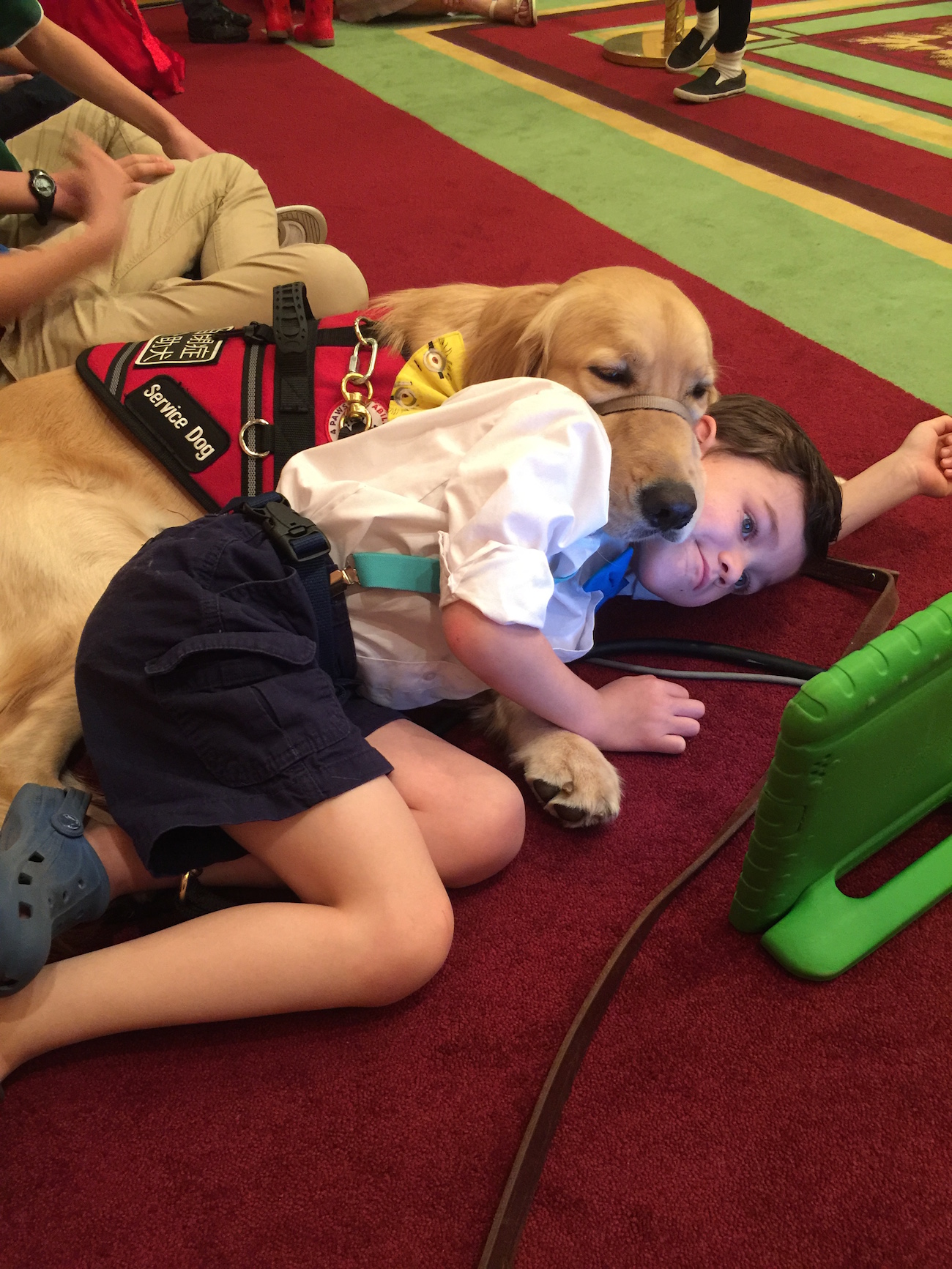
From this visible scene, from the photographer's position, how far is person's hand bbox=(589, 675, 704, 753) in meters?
1.35

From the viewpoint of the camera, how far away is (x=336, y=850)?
1.00 metres

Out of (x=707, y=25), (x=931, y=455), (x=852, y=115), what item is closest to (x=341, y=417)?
(x=931, y=455)

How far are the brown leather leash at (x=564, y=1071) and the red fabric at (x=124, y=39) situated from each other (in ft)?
12.0

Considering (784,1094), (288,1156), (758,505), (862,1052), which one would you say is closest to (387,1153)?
(288,1156)

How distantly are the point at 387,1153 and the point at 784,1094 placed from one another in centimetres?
44

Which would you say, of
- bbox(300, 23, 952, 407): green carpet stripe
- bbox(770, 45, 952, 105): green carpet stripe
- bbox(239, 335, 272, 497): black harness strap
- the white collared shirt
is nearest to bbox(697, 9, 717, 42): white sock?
bbox(770, 45, 952, 105): green carpet stripe

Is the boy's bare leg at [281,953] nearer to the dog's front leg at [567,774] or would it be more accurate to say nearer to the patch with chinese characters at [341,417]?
the dog's front leg at [567,774]

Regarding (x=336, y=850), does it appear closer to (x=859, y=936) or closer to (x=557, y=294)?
(x=859, y=936)

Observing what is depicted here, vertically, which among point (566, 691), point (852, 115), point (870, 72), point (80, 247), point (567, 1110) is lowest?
point (567, 1110)

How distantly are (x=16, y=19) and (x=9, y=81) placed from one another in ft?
2.14

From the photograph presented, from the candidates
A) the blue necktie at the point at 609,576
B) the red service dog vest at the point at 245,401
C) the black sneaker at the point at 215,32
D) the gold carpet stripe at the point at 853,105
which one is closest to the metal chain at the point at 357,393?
the red service dog vest at the point at 245,401

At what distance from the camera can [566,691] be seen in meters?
1.17

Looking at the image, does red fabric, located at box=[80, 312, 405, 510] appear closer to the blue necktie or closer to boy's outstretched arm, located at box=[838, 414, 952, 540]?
the blue necktie

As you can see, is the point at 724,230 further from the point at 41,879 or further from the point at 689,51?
the point at 41,879
